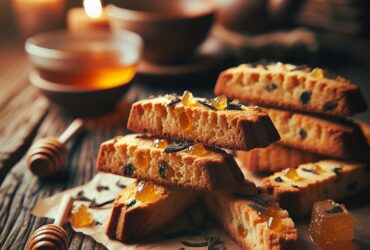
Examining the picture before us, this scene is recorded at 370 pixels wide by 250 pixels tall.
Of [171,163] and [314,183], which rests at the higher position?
[171,163]

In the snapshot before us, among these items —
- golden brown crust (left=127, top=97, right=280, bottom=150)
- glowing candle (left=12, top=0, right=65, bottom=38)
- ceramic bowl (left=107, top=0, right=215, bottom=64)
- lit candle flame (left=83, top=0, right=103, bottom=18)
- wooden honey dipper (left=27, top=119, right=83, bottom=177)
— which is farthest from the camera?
glowing candle (left=12, top=0, right=65, bottom=38)

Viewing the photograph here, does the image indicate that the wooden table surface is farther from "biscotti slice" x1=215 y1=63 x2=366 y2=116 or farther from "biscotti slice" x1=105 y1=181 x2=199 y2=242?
"biscotti slice" x1=215 y1=63 x2=366 y2=116

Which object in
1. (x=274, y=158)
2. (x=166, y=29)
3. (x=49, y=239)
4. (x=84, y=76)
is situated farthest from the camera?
(x=166, y=29)

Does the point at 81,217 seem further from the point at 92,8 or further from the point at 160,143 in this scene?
the point at 92,8

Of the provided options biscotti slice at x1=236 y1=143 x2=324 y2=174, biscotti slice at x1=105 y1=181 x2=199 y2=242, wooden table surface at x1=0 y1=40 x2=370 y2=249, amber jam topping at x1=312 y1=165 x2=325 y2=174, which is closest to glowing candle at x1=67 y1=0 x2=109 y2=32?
wooden table surface at x1=0 y1=40 x2=370 y2=249

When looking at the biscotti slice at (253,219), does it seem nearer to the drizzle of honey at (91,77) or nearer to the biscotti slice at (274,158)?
the biscotti slice at (274,158)

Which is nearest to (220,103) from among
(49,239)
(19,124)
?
(49,239)

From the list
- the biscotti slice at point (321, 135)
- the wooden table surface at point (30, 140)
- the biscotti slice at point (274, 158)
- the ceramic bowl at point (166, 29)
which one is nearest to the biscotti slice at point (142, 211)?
the wooden table surface at point (30, 140)

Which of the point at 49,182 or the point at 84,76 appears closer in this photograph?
the point at 49,182
